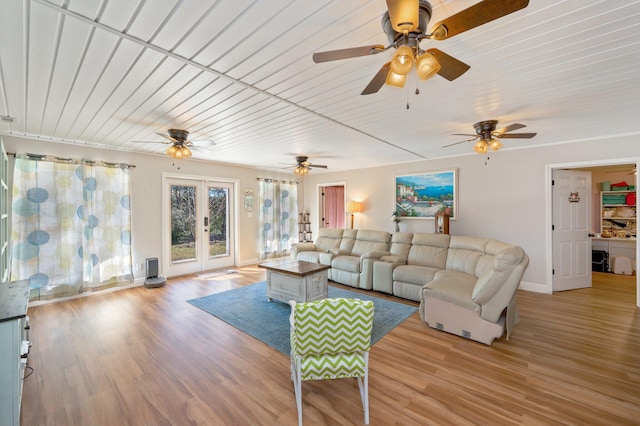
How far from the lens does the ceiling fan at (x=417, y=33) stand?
3.67 ft

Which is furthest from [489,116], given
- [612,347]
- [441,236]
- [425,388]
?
→ [425,388]

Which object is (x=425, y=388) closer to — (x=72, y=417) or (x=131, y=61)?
(x=72, y=417)

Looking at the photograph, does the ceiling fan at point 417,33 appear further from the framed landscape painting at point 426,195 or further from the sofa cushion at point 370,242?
the framed landscape painting at point 426,195

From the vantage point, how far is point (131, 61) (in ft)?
6.37

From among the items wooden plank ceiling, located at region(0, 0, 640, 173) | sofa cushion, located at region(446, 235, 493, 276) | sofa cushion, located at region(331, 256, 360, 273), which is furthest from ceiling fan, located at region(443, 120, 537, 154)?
sofa cushion, located at region(331, 256, 360, 273)

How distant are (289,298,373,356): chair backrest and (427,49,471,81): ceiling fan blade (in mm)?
1570

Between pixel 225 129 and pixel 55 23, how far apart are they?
203cm

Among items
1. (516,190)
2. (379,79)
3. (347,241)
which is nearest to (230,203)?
(347,241)

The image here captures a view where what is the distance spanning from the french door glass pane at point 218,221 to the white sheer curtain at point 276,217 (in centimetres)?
85

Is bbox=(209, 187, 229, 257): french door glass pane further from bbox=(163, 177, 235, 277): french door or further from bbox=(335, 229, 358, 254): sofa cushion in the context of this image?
bbox=(335, 229, 358, 254): sofa cushion

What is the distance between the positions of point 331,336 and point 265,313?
207cm

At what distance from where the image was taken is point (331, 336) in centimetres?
177

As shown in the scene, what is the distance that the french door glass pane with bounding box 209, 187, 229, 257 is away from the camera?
19.9 ft

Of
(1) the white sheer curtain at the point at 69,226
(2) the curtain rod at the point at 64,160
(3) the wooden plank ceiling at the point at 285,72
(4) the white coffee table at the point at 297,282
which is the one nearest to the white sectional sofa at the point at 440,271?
(4) the white coffee table at the point at 297,282
